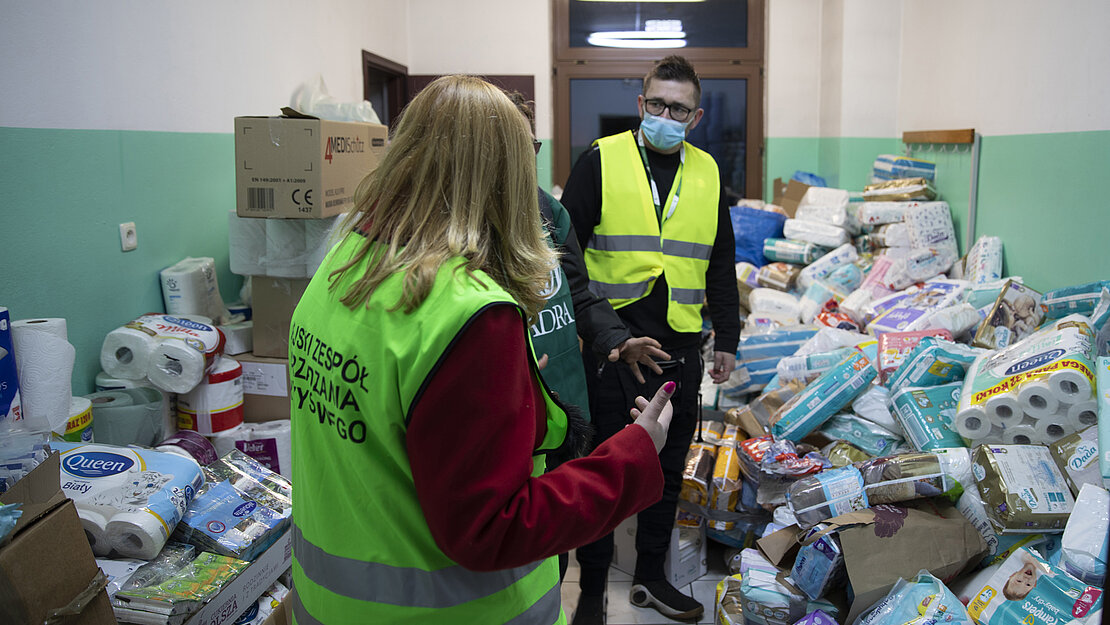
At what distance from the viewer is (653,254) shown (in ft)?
8.31

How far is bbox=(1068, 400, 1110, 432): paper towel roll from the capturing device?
2.16 meters

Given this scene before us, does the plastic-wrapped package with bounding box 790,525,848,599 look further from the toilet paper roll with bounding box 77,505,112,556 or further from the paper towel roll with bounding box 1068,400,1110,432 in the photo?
the toilet paper roll with bounding box 77,505,112,556

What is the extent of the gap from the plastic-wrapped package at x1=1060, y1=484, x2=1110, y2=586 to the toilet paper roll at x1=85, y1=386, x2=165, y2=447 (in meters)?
2.34

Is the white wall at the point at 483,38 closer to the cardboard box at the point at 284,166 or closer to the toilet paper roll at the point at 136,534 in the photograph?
the cardboard box at the point at 284,166

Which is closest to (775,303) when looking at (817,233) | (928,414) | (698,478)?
(817,233)

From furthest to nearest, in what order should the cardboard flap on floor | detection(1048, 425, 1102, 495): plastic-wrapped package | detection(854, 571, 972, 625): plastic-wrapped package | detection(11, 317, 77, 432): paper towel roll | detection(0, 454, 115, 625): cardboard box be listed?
detection(1048, 425, 1102, 495): plastic-wrapped package → detection(11, 317, 77, 432): paper towel roll → detection(854, 571, 972, 625): plastic-wrapped package → the cardboard flap on floor → detection(0, 454, 115, 625): cardboard box

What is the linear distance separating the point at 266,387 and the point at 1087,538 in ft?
7.69

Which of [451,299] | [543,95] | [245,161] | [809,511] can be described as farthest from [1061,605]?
[543,95]

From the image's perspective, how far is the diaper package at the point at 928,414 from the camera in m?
2.46

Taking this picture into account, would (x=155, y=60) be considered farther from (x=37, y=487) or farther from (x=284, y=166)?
(x=37, y=487)

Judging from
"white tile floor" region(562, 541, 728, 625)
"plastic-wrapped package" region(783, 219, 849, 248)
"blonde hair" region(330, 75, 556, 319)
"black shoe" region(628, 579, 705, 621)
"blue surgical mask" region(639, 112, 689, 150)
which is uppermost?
"blue surgical mask" region(639, 112, 689, 150)

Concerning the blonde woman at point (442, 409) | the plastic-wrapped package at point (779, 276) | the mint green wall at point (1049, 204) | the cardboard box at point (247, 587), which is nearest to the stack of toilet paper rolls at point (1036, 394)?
the mint green wall at point (1049, 204)

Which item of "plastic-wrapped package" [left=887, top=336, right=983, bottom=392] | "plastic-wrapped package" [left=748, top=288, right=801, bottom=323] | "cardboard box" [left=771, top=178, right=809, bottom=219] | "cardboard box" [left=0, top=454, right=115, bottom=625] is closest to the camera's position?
"cardboard box" [left=0, top=454, right=115, bottom=625]

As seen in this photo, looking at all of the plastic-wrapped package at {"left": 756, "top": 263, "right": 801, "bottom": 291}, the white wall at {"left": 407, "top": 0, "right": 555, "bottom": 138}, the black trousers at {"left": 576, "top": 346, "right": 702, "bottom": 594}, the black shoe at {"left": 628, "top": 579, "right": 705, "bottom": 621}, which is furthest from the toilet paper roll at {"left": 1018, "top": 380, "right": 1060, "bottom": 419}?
the white wall at {"left": 407, "top": 0, "right": 555, "bottom": 138}
